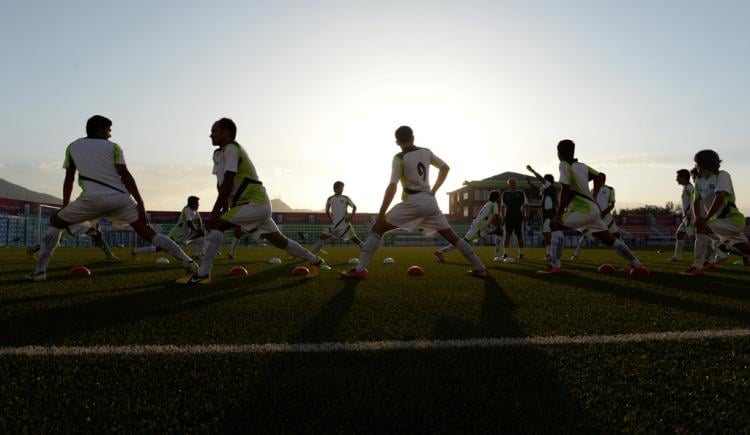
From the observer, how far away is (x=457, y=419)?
1.88 metres

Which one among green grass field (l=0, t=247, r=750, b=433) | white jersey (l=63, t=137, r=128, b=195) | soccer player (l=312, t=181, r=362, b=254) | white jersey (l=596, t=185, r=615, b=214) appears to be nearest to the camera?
green grass field (l=0, t=247, r=750, b=433)

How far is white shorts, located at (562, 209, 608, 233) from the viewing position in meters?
7.58

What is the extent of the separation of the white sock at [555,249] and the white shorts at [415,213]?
8.52ft

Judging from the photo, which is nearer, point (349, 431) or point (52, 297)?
point (349, 431)

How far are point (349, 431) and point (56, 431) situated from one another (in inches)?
44.0

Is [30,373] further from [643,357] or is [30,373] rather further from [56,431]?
[643,357]

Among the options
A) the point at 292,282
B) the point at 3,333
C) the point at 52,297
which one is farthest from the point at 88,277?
the point at 3,333

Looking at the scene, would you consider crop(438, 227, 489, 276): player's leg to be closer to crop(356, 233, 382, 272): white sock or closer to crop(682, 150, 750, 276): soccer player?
crop(356, 233, 382, 272): white sock

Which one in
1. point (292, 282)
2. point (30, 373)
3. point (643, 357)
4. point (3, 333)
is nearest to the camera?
point (30, 373)

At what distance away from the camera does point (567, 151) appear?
24.9 feet

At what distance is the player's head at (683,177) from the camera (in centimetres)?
1230

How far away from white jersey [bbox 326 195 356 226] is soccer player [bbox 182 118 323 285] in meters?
6.36

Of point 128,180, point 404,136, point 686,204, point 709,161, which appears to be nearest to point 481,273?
point 404,136

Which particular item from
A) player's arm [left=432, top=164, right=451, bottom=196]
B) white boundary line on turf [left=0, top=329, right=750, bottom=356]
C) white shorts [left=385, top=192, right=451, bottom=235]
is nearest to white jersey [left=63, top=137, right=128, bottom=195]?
white boundary line on turf [left=0, top=329, right=750, bottom=356]
